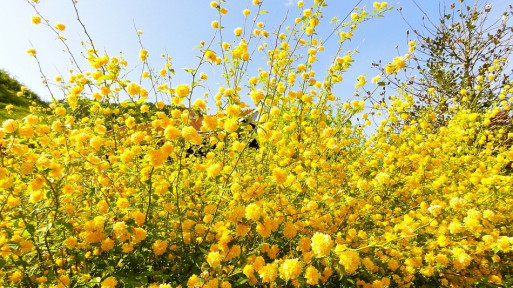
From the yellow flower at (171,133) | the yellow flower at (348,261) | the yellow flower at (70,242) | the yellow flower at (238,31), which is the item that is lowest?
the yellow flower at (70,242)

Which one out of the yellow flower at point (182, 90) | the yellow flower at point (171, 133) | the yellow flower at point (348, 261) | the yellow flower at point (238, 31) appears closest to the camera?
the yellow flower at point (348, 261)

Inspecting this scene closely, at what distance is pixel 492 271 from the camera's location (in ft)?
8.95

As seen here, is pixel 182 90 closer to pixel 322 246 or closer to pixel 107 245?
pixel 107 245

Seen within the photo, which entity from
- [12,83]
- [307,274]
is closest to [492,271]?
[307,274]

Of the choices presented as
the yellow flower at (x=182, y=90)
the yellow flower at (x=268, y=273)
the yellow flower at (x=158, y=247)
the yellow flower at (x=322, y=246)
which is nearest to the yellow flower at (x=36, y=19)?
the yellow flower at (x=182, y=90)

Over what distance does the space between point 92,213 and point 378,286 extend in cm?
209

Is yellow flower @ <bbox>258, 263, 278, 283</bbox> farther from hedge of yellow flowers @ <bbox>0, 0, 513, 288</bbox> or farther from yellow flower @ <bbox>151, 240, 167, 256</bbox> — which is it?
yellow flower @ <bbox>151, 240, 167, 256</bbox>

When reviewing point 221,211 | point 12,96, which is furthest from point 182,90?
point 12,96

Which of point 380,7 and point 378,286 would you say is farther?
point 380,7

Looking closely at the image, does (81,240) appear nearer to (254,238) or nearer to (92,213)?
(92,213)

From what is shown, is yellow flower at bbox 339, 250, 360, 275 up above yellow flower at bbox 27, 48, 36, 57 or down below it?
below

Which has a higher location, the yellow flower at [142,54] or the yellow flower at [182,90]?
the yellow flower at [142,54]

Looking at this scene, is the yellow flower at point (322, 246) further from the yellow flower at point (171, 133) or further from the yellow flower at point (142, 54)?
the yellow flower at point (142, 54)

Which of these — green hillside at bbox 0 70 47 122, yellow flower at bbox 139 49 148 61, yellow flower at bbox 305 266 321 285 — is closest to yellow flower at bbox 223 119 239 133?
yellow flower at bbox 305 266 321 285
